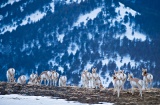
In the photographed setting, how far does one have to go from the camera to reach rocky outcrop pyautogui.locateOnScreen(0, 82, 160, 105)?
29.9m

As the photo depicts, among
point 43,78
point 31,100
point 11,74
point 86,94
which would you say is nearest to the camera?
point 31,100

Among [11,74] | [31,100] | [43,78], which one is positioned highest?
[11,74]

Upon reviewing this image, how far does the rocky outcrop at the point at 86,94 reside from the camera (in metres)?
29.9

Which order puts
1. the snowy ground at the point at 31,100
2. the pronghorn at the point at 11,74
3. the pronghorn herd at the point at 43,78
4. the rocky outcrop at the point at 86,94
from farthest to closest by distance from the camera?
the pronghorn at the point at 11,74 < the pronghorn herd at the point at 43,78 < the rocky outcrop at the point at 86,94 < the snowy ground at the point at 31,100

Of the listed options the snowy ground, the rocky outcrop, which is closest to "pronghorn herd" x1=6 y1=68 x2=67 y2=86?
the rocky outcrop

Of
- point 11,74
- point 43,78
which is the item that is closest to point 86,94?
point 43,78

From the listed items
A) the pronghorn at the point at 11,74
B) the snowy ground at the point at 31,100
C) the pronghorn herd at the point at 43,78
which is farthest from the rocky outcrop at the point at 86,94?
the pronghorn at the point at 11,74

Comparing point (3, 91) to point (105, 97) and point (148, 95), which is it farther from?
point (148, 95)

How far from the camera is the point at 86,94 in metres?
33.6

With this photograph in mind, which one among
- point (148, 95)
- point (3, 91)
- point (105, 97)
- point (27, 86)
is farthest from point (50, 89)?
point (148, 95)

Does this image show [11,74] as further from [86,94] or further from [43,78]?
[86,94]

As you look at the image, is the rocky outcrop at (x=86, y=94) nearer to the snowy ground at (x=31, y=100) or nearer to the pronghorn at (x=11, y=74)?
the snowy ground at (x=31, y=100)

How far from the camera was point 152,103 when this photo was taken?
92.7 ft

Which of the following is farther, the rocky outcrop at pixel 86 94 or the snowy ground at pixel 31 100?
the rocky outcrop at pixel 86 94
